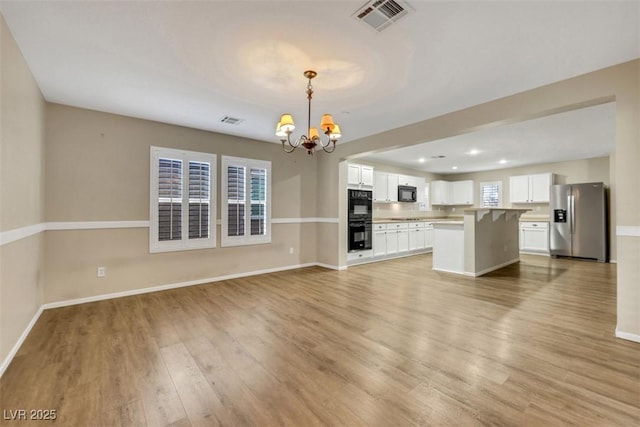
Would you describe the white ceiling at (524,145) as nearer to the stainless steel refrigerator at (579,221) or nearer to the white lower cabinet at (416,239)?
the stainless steel refrigerator at (579,221)

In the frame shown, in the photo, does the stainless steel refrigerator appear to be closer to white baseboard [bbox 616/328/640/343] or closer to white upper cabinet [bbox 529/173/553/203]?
white upper cabinet [bbox 529/173/553/203]

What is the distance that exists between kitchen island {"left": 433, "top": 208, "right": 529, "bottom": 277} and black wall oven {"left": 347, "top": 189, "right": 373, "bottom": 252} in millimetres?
1466

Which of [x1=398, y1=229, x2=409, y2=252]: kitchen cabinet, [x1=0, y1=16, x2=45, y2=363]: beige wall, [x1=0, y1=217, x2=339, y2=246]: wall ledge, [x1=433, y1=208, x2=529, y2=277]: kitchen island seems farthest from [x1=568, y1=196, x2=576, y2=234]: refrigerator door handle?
[x1=0, y1=16, x2=45, y2=363]: beige wall

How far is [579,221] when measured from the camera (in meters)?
6.89

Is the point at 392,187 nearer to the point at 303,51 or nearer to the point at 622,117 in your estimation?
the point at 622,117

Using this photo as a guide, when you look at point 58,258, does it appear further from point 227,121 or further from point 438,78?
point 438,78

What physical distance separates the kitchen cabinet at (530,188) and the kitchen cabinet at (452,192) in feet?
3.97

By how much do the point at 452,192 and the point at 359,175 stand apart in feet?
15.4

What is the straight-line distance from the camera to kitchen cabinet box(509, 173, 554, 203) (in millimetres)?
7734

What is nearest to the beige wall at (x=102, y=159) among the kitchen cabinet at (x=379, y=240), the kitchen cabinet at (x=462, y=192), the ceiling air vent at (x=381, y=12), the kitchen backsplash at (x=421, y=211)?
the ceiling air vent at (x=381, y=12)

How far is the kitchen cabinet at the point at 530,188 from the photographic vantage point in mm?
7734

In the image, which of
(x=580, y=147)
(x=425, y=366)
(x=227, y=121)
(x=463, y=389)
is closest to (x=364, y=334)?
(x=425, y=366)

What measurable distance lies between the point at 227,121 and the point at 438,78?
9.85 ft

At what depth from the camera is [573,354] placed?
2.43 m
